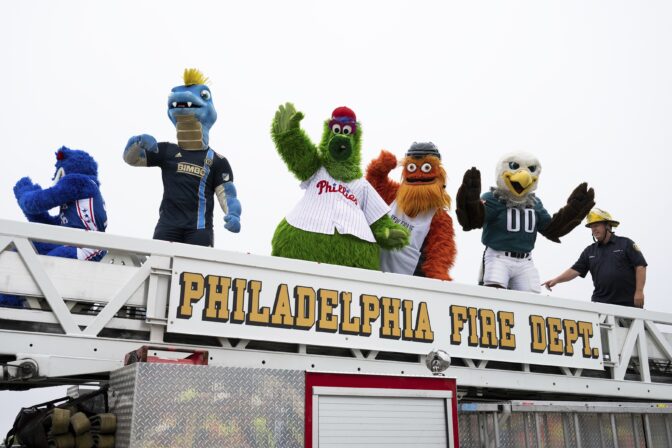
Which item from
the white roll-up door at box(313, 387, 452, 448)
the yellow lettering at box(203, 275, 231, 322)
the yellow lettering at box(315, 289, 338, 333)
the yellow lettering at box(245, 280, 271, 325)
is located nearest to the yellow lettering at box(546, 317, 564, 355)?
the white roll-up door at box(313, 387, 452, 448)

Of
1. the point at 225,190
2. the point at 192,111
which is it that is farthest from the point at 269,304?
the point at 192,111

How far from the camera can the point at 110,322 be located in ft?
13.1

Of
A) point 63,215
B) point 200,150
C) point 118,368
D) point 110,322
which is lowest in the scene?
point 118,368

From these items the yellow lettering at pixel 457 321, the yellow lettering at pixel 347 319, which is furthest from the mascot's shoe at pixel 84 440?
the yellow lettering at pixel 457 321

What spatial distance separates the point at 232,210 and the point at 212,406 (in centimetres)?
215

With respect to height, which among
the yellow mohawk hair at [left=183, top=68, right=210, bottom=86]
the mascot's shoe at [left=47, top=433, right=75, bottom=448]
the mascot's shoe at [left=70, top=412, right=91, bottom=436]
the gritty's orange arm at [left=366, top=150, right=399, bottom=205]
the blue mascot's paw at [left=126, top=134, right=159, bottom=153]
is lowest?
the mascot's shoe at [left=47, top=433, right=75, bottom=448]

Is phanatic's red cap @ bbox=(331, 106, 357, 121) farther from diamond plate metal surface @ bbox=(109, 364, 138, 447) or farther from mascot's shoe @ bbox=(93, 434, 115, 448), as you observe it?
mascot's shoe @ bbox=(93, 434, 115, 448)

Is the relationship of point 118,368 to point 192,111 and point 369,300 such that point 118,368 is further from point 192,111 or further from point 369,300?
point 192,111

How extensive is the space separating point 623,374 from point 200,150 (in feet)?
12.7

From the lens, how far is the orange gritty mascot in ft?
20.6

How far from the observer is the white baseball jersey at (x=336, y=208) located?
5.60m

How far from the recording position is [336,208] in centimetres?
567

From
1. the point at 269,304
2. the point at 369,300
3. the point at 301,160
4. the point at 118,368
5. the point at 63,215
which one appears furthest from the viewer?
the point at 301,160

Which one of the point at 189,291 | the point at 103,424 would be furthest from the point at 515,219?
the point at 103,424
